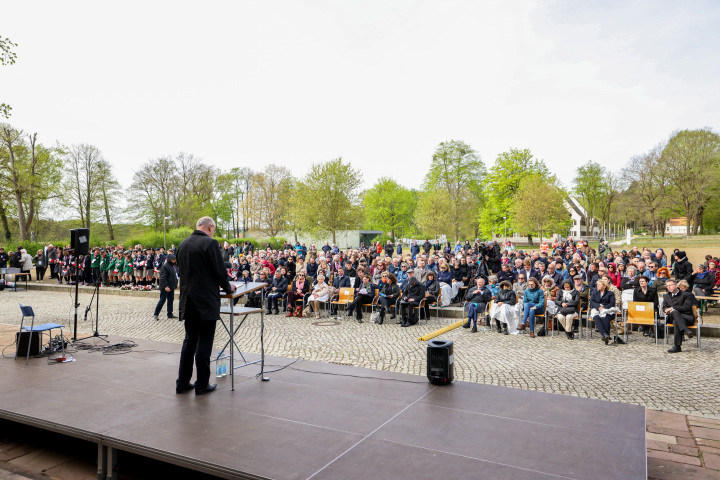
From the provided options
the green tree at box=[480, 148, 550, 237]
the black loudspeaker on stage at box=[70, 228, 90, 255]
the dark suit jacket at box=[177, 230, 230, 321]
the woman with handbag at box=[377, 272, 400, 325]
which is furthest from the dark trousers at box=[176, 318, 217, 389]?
the green tree at box=[480, 148, 550, 237]

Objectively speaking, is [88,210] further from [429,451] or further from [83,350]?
[429,451]

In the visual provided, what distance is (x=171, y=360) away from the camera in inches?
245

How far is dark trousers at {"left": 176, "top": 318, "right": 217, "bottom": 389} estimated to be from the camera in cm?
457

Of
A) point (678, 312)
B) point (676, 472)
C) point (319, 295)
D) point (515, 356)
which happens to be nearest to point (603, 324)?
point (678, 312)

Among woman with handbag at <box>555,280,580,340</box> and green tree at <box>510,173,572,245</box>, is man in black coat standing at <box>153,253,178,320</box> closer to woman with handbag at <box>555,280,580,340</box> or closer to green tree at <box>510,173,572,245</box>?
woman with handbag at <box>555,280,580,340</box>

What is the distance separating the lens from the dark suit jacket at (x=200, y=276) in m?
4.46

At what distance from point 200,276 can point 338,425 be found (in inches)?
76.0

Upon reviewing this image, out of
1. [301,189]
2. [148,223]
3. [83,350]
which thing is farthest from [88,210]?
[83,350]

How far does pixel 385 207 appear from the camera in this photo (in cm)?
4788

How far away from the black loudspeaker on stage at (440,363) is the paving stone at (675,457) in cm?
192

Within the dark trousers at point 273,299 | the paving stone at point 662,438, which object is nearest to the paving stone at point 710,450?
the paving stone at point 662,438

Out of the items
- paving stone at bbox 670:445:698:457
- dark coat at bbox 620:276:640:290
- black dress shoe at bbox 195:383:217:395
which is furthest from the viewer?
dark coat at bbox 620:276:640:290

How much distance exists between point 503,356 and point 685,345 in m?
3.72

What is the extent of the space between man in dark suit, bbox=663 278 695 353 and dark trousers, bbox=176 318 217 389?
25.4 feet
